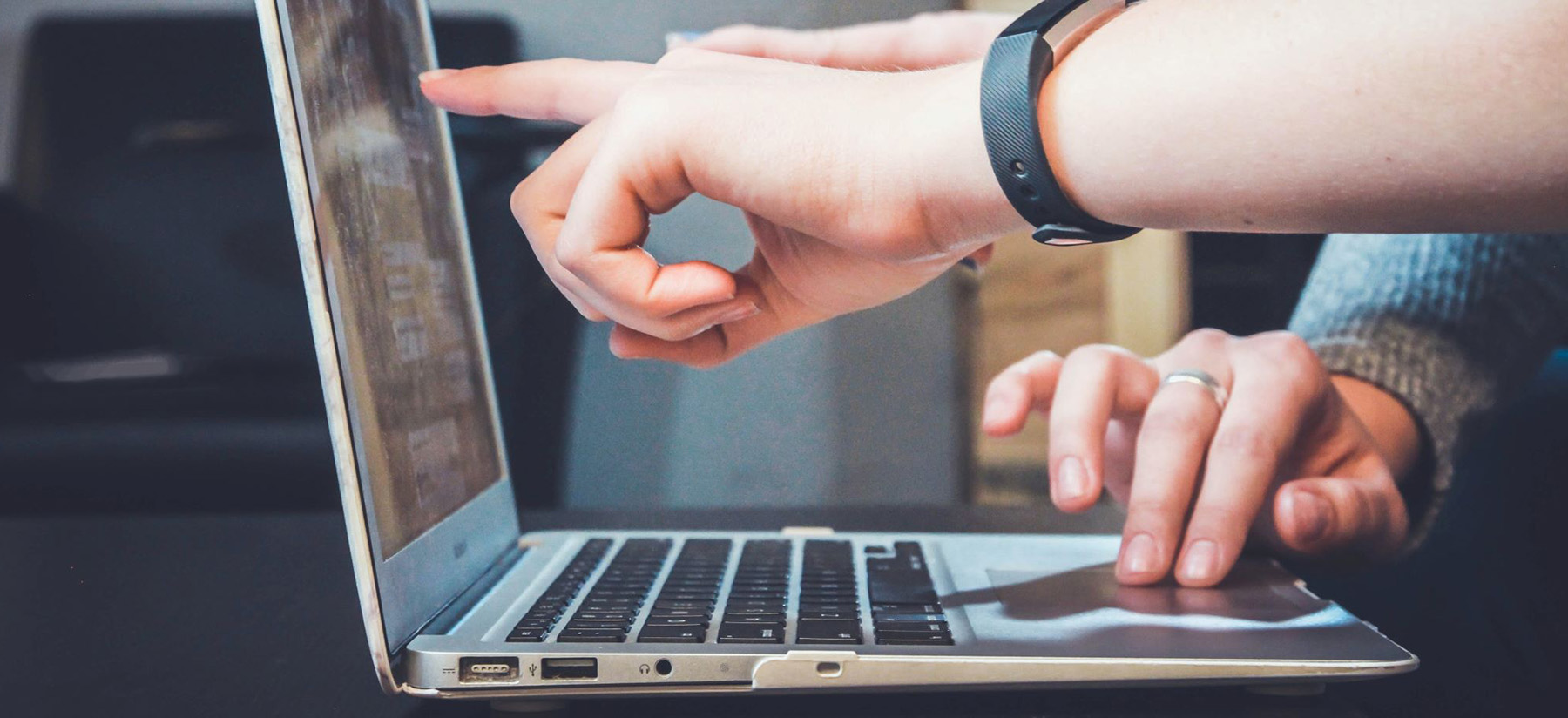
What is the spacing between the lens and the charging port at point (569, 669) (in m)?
0.41

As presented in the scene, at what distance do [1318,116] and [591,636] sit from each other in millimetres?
333

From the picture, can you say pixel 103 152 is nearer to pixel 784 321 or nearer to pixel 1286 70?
pixel 784 321

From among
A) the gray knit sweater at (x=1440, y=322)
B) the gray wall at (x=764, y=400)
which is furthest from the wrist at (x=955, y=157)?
the gray wall at (x=764, y=400)

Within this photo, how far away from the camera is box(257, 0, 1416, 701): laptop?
0.41 m

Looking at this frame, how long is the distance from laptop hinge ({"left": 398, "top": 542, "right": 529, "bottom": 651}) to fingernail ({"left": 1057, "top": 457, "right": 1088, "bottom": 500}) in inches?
11.7

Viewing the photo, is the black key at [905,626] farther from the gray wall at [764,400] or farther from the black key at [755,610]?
the gray wall at [764,400]

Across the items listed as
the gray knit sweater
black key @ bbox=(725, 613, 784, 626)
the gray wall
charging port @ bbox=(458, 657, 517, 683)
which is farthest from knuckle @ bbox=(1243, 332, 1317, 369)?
the gray wall

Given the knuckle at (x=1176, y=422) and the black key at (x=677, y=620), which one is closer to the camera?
the black key at (x=677, y=620)

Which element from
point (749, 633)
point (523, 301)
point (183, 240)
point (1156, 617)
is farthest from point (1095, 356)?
point (183, 240)

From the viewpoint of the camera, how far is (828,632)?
17.4 inches

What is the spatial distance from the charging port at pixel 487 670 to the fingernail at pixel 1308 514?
1.32 ft

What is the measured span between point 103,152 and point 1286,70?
201 cm

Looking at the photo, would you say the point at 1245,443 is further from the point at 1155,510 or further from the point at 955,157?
the point at 955,157

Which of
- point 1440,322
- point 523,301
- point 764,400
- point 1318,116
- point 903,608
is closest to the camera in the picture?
point 1318,116
